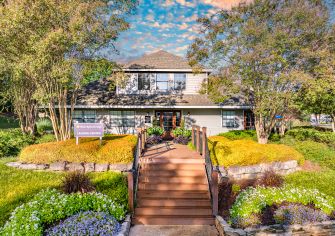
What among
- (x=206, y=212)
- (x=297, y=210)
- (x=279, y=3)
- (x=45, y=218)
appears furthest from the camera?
(x=279, y=3)

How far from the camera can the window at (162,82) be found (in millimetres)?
18078

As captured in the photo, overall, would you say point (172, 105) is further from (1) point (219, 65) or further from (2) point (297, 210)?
(2) point (297, 210)

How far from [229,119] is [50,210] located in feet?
51.0

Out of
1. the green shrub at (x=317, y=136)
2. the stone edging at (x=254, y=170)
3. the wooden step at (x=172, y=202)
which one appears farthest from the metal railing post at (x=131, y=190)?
the green shrub at (x=317, y=136)

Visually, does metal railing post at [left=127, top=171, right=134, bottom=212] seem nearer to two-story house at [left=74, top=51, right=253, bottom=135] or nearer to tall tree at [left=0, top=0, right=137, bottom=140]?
tall tree at [left=0, top=0, right=137, bottom=140]

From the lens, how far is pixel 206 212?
6746 millimetres

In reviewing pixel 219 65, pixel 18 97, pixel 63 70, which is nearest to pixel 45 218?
pixel 63 70

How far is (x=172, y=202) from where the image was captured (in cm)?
699

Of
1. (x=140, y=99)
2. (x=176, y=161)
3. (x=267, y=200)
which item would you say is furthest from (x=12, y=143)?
(x=267, y=200)

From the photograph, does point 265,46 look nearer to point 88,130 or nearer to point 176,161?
point 176,161

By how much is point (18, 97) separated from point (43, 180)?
359 inches

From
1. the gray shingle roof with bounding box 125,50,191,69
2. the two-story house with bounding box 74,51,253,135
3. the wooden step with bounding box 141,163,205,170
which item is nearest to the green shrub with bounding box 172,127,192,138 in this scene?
the two-story house with bounding box 74,51,253,135

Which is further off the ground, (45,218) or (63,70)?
(63,70)

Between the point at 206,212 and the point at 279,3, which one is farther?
the point at 279,3
